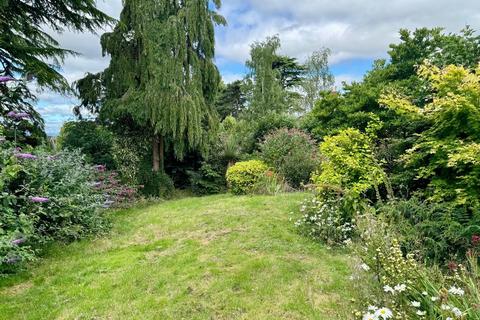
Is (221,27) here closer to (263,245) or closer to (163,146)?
(163,146)

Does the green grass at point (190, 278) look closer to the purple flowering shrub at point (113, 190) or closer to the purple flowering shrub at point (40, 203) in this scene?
the purple flowering shrub at point (40, 203)

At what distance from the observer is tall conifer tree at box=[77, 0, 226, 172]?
30.3 feet

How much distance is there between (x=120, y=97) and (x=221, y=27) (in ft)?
13.1

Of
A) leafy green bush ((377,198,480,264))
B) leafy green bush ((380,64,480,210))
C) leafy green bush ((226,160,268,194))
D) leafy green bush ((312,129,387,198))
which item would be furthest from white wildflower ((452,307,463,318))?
leafy green bush ((226,160,268,194))

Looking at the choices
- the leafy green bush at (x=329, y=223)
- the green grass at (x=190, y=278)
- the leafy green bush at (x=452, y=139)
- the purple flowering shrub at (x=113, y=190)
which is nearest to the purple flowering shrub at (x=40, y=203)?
the green grass at (x=190, y=278)

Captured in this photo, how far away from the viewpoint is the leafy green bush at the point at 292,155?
8.88 m

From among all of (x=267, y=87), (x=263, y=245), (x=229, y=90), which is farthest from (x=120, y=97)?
(x=229, y=90)

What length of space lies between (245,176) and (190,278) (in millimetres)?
5450

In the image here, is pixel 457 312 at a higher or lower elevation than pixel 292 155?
lower

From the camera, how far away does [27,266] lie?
4.11m

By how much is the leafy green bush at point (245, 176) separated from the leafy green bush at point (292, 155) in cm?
65

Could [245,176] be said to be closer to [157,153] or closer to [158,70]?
[157,153]

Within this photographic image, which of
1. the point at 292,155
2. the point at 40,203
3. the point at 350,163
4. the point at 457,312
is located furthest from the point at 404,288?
the point at 292,155

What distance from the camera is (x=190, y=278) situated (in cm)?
350
